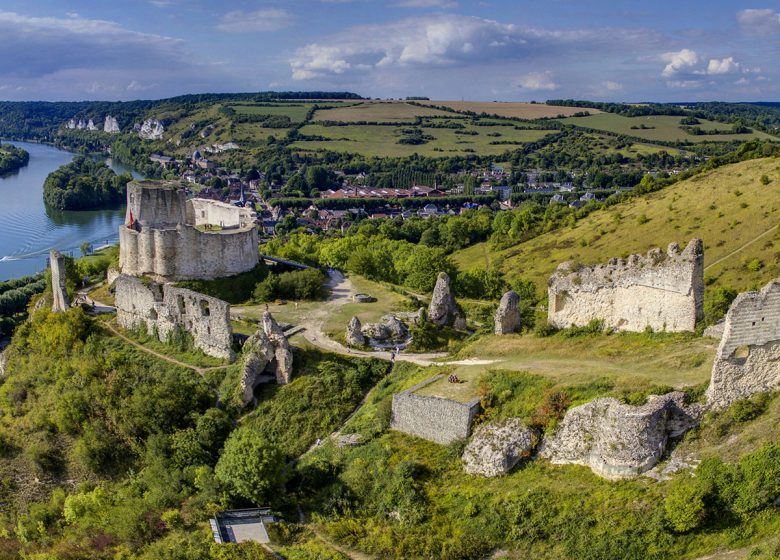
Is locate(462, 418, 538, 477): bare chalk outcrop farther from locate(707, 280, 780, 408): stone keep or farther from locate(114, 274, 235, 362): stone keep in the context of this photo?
locate(114, 274, 235, 362): stone keep

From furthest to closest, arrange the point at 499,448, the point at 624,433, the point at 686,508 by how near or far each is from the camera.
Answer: the point at 499,448 < the point at 624,433 < the point at 686,508

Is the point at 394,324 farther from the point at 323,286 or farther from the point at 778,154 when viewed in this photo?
the point at 778,154

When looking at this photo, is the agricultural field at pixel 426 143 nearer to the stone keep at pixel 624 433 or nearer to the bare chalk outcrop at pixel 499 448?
the bare chalk outcrop at pixel 499 448

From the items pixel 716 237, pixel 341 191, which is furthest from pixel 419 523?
pixel 341 191

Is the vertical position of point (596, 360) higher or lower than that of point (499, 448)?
higher

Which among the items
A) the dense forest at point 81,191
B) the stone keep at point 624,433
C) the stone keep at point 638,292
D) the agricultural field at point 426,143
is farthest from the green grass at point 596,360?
the agricultural field at point 426,143

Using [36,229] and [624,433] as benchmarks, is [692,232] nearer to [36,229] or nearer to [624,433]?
[624,433]

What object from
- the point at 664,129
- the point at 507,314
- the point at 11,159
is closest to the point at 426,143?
the point at 664,129

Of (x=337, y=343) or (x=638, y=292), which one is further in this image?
(x=337, y=343)
